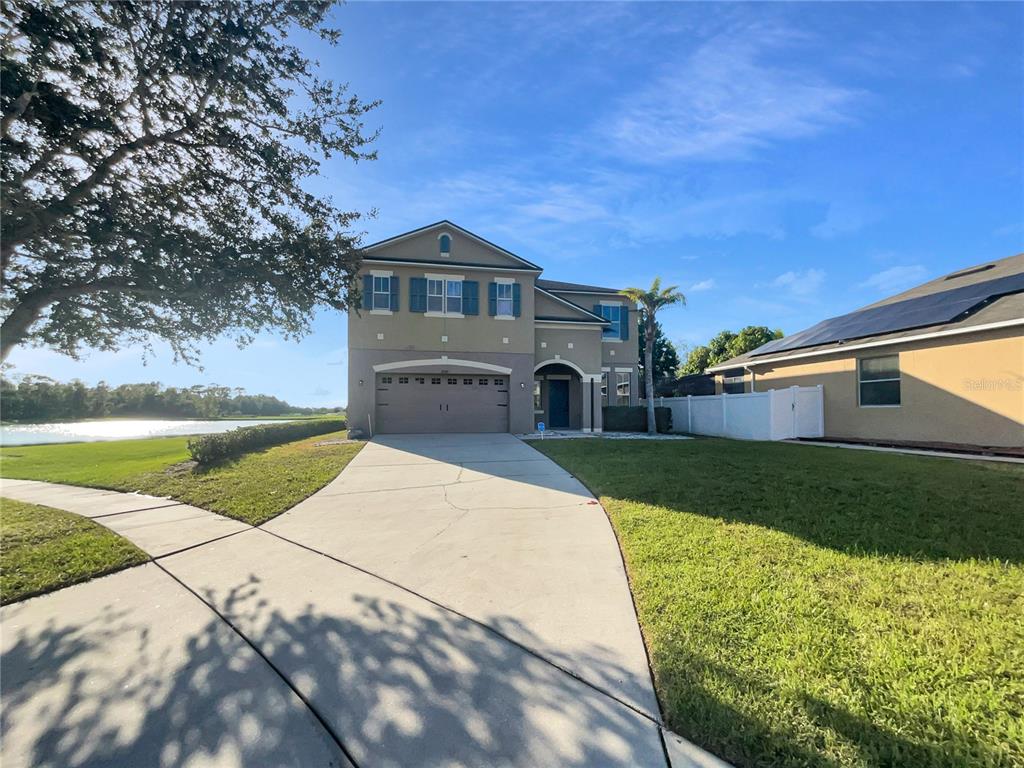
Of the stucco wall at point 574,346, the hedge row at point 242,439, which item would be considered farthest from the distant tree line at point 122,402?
the stucco wall at point 574,346

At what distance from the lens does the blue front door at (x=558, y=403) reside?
67.2 feet

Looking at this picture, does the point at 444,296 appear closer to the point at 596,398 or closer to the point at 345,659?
the point at 596,398

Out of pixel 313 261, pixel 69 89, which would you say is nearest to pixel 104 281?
pixel 69 89

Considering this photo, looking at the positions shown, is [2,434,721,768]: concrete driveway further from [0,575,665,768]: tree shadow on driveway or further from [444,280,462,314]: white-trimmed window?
[444,280,462,314]: white-trimmed window

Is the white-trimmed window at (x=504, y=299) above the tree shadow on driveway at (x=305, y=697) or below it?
above

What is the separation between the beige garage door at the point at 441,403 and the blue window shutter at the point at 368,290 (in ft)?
8.97

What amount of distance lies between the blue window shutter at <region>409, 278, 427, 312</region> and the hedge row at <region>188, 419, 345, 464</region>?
7.16 metres

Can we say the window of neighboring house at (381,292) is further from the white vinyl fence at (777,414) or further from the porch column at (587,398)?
the white vinyl fence at (777,414)

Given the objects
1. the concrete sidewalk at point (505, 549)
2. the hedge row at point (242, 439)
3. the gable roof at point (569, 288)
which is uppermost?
the gable roof at point (569, 288)

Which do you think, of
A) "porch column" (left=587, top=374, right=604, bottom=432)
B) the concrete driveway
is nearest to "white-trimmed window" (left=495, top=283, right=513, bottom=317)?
"porch column" (left=587, top=374, right=604, bottom=432)

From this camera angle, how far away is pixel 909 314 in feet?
44.9

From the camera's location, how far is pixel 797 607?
3240 mm

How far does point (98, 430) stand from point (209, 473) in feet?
42.3

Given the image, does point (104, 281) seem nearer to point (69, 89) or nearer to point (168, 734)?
point (69, 89)
